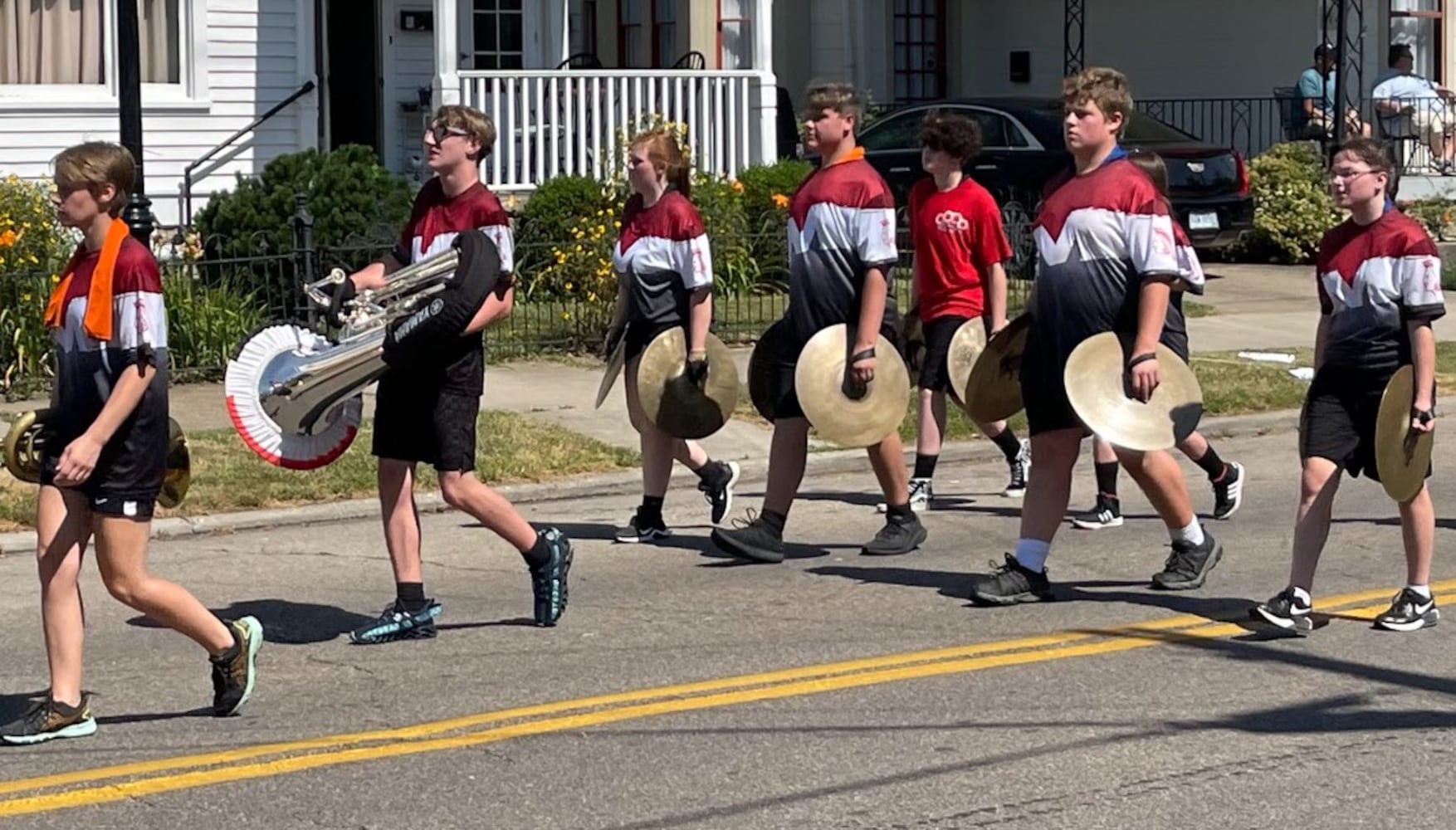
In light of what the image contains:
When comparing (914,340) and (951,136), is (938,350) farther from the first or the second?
(951,136)

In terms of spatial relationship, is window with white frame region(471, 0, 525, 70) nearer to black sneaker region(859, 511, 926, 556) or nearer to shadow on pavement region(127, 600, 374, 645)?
black sneaker region(859, 511, 926, 556)

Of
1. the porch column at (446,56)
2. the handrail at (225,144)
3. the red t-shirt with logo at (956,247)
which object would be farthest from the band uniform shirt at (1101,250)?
the handrail at (225,144)

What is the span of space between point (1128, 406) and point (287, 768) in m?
3.29

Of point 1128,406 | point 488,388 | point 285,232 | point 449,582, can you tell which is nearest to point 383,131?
point 285,232

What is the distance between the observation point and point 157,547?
34.0 feet

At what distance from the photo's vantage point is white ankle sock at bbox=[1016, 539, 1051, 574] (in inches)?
336

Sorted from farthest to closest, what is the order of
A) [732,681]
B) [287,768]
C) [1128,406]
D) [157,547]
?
[157,547] → [1128,406] → [732,681] → [287,768]

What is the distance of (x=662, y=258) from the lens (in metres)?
9.75

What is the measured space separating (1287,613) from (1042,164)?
41.1 feet

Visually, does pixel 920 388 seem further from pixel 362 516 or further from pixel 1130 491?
pixel 362 516

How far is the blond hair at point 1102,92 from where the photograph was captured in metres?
8.07

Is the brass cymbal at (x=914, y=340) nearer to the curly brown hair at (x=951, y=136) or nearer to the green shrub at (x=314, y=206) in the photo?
the curly brown hair at (x=951, y=136)

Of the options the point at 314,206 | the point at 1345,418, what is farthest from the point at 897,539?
the point at 314,206

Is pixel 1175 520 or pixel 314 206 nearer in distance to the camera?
pixel 1175 520
